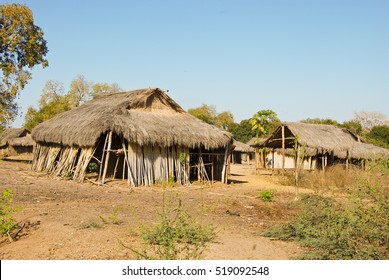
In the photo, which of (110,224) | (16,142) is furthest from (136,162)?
(16,142)

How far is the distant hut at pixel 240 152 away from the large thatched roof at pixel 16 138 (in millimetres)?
20645

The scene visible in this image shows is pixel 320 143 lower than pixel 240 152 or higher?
higher

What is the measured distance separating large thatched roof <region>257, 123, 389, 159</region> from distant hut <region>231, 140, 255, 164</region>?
14.3 meters

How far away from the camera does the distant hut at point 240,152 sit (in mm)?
41031

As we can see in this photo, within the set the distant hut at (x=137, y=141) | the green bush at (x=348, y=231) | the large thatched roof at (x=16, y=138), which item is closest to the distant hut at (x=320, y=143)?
the distant hut at (x=137, y=141)

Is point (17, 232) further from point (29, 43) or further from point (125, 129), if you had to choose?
point (29, 43)

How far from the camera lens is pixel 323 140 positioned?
2333 cm

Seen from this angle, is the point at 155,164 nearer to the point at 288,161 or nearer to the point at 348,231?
the point at 348,231

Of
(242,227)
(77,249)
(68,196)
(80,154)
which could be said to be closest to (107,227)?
(77,249)

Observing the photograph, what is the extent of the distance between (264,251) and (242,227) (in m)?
1.90

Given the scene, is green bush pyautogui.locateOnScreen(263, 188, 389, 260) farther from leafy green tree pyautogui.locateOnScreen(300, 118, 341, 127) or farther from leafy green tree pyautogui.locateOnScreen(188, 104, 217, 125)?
leafy green tree pyautogui.locateOnScreen(188, 104, 217, 125)

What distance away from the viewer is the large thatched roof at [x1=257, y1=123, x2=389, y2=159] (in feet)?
72.4

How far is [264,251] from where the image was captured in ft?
20.1

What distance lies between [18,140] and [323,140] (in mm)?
30269
